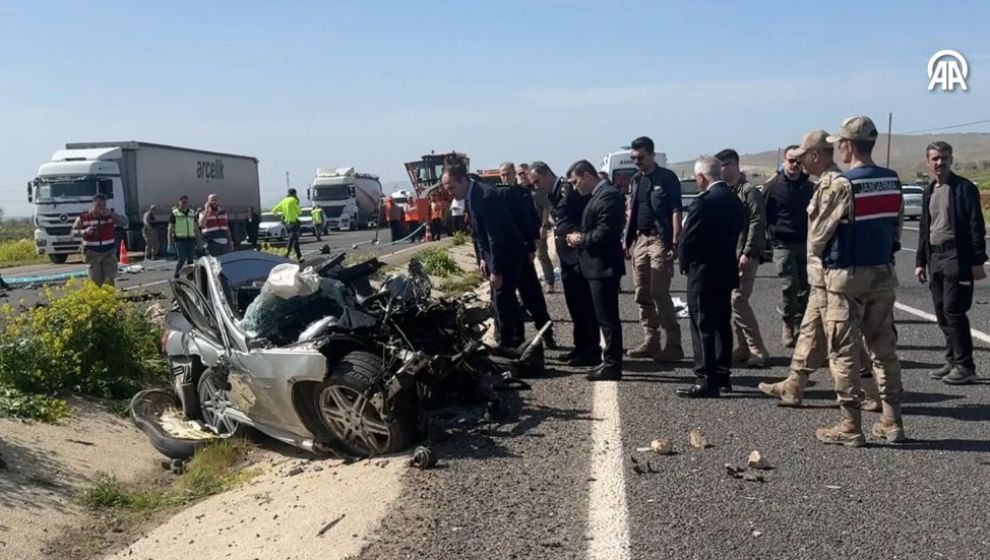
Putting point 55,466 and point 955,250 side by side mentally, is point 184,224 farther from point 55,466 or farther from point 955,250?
point 955,250

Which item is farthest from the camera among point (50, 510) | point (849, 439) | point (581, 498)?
point (50, 510)

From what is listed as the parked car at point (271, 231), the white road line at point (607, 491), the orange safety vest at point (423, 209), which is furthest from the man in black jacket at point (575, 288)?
the parked car at point (271, 231)

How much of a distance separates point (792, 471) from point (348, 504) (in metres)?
2.52

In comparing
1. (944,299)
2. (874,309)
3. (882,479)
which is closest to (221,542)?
(882,479)

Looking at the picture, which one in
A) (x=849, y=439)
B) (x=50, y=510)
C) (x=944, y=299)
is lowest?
(x=50, y=510)

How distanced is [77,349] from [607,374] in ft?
16.3

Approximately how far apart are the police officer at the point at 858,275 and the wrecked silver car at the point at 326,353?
7.69 feet

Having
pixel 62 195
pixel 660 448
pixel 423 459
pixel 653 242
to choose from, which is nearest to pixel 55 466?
pixel 423 459

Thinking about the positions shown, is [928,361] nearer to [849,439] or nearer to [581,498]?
[849,439]

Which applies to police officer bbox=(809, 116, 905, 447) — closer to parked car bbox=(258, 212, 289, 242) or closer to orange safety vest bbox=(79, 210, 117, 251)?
orange safety vest bbox=(79, 210, 117, 251)

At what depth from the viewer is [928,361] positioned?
913 cm

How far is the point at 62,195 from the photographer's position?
100 feet

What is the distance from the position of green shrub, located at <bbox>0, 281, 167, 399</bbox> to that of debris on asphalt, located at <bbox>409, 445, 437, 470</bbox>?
4.42m

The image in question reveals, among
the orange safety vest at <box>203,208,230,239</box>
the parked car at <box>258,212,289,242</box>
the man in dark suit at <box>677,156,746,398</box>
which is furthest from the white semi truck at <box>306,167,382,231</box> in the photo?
the man in dark suit at <box>677,156,746,398</box>
